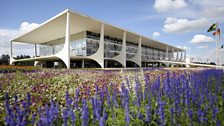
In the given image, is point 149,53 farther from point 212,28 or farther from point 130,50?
point 212,28

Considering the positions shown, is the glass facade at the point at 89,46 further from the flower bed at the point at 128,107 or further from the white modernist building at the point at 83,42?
the flower bed at the point at 128,107

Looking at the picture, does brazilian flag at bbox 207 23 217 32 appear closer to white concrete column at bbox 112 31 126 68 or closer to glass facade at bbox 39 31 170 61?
white concrete column at bbox 112 31 126 68

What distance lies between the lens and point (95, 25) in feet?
107

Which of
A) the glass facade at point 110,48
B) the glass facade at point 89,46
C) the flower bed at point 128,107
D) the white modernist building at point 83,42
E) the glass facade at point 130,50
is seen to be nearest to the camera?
the flower bed at point 128,107

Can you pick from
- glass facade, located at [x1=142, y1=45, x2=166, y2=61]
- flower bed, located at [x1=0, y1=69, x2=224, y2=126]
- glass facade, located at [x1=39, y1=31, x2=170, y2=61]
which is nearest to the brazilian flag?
glass facade, located at [x1=39, y1=31, x2=170, y2=61]

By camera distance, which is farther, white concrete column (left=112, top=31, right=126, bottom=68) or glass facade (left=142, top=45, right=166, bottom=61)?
glass facade (left=142, top=45, right=166, bottom=61)

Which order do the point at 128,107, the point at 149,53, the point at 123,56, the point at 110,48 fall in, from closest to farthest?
the point at 128,107 < the point at 123,56 < the point at 110,48 < the point at 149,53

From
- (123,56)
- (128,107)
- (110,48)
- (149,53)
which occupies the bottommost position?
(128,107)

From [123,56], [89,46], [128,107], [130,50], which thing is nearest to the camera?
[128,107]

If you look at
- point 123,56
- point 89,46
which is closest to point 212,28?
point 123,56

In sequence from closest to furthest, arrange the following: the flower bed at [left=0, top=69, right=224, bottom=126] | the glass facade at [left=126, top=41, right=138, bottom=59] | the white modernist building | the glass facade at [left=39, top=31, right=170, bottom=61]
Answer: the flower bed at [left=0, top=69, right=224, bottom=126]
the white modernist building
the glass facade at [left=39, top=31, right=170, bottom=61]
the glass facade at [left=126, top=41, right=138, bottom=59]

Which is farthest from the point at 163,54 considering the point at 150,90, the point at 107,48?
the point at 150,90

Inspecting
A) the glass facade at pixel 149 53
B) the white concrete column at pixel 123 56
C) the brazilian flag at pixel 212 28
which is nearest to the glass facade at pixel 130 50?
the glass facade at pixel 149 53

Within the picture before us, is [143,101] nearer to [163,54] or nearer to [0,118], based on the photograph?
[0,118]
